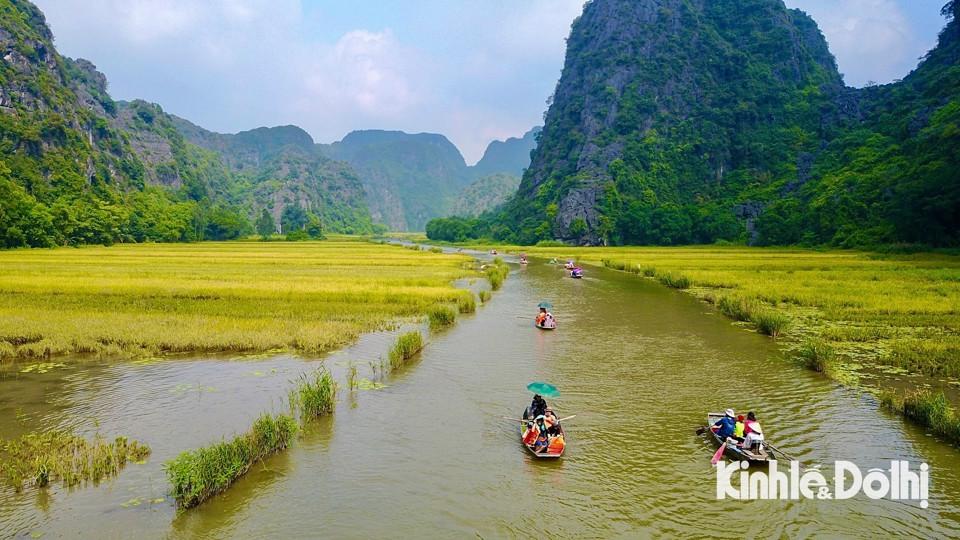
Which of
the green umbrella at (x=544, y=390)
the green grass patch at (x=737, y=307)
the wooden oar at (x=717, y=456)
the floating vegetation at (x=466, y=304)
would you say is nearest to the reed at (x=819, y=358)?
the green grass patch at (x=737, y=307)

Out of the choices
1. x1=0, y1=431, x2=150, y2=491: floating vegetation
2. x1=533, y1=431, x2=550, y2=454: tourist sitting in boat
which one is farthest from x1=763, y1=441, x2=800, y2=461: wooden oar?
x1=0, y1=431, x2=150, y2=491: floating vegetation

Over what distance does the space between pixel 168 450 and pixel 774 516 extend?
47.8 ft

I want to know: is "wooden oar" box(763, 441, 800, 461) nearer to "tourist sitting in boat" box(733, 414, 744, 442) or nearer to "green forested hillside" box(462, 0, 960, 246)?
"tourist sitting in boat" box(733, 414, 744, 442)

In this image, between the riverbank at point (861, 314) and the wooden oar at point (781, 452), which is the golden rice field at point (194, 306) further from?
the riverbank at point (861, 314)

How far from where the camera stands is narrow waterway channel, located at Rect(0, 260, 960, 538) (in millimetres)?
10625

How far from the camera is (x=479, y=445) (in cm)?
1451

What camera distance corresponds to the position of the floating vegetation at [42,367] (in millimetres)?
20062

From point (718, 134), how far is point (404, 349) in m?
152

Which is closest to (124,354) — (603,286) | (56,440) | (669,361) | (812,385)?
(56,440)

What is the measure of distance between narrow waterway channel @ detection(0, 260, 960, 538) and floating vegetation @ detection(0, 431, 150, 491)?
16.4 inches

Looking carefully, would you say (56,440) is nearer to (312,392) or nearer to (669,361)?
(312,392)

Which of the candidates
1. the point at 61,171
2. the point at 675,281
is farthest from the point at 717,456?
the point at 61,171

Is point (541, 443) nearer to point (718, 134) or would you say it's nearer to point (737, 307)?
point (737, 307)

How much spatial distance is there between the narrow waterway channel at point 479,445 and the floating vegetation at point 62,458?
417 millimetres
